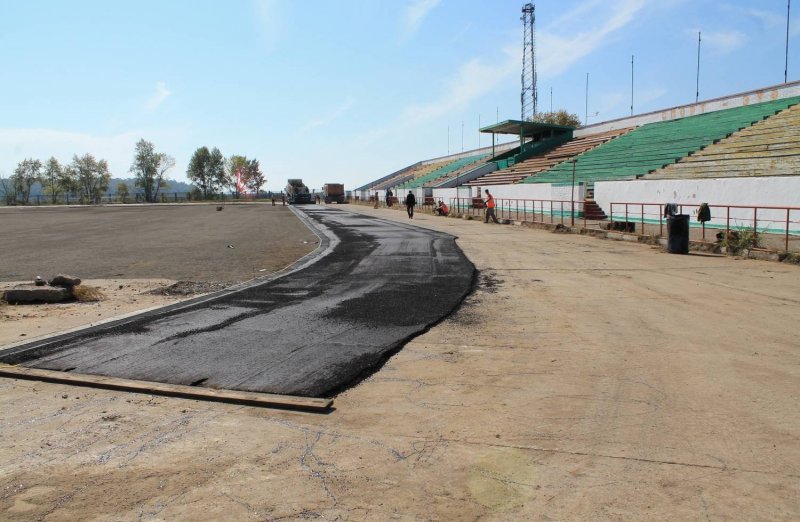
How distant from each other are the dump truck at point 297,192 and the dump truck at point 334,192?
9.91 meters

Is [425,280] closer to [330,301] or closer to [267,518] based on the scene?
[330,301]

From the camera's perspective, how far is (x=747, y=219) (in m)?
20.1

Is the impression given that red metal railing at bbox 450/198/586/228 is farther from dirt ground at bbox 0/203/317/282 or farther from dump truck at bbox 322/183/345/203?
dump truck at bbox 322/183/345/203

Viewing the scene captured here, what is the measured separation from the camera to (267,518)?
3152 mm

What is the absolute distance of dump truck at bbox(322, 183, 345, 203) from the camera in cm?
9444

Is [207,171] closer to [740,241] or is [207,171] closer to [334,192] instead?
[334,192]

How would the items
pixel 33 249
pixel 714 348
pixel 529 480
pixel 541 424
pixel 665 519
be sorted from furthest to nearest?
pixel 33 249 < pixel 714 348 < pixel 541 424 < pixel 529 480 < pixel 665 519

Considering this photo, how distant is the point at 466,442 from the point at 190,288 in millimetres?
8217

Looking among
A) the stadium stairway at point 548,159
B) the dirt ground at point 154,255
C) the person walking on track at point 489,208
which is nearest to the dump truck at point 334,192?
the stadium stairway at point 548,159

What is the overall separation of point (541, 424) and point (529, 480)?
3.07 ft

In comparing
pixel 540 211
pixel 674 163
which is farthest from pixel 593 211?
pixel 540 211

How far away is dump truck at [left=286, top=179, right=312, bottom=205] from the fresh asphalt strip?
72.1 m

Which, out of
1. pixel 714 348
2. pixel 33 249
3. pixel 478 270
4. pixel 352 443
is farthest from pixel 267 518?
pixel 33 249

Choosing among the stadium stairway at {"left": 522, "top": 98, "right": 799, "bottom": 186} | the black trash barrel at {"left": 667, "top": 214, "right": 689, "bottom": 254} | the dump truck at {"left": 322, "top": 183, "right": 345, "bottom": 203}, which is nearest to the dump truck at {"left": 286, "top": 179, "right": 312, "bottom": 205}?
the dump truck at {"left": 322, "top": 183, "right": 345, "bottom": 203}
